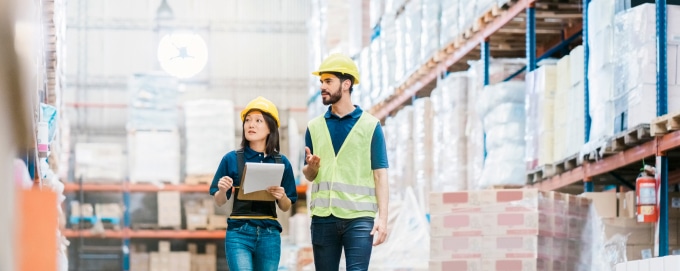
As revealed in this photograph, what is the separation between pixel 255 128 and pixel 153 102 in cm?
1379

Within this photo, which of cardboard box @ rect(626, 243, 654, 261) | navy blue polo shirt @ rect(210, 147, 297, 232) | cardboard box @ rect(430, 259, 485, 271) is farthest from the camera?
cardboard box @ rect(626, 243, 654, 261)

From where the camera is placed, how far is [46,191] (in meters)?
0.79

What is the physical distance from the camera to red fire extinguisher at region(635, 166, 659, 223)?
734 centimetres

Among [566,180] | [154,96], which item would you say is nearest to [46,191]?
[566,180]

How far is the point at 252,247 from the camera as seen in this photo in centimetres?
482

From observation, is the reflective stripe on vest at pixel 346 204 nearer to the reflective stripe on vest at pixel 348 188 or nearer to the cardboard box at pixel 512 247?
the reflective stripe on vest at pixel 348 188

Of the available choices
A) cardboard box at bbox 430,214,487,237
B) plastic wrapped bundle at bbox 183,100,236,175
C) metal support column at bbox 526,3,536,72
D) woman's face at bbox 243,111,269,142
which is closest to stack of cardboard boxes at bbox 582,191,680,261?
cardboard box at bbox 430,214,487,237

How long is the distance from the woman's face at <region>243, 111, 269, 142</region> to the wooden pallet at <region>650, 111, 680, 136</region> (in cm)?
283

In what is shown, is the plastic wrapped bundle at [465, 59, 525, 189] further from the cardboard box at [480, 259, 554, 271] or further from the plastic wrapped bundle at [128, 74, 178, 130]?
the plastic wrapped bundle at [128, 74, 178, 130]

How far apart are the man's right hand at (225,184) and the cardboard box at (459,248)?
248 cm

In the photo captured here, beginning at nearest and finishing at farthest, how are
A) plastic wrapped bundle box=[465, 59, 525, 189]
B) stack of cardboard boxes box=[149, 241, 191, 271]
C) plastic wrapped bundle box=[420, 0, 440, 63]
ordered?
plastic wrapped bundle box=[465, 59, 525, 189] < plastic wrapped bundle box=[420, 0, 440, 63] < stack of cardboard boxes box=[149, 241, 191, 271]

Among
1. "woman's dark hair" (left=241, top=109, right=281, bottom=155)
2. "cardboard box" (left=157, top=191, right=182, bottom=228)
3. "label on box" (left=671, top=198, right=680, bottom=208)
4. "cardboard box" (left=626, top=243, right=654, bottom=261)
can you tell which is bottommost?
"cardboard box" (left=157, top=191, right=182, bottom=228)

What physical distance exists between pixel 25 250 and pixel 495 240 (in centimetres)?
639

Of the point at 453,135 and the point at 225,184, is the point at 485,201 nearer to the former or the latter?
the point at 225,184
